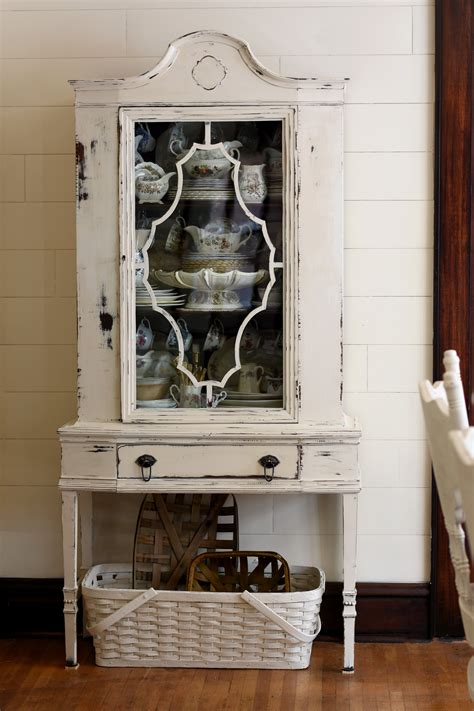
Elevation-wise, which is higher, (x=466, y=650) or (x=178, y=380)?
(x=178, y=380)

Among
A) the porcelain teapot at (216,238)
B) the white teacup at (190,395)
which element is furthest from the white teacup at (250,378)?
the porcelain teapot at (216,238)

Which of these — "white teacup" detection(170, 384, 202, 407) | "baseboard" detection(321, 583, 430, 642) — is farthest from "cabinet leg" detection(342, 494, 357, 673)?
"white teacup" detection(170, 384, 202, 407)

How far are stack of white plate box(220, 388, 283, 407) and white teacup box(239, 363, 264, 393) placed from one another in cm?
2

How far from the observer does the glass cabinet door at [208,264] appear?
2.81 m

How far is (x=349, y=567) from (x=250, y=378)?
659 mm

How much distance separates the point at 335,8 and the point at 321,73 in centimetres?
22

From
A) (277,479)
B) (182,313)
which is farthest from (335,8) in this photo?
(277,479)

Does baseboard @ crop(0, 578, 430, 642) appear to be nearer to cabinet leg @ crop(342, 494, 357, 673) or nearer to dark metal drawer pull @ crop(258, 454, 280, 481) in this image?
cabinet leg @ crop(342, 494, 357, 673)

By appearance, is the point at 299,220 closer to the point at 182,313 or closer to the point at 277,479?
the point at 182,313

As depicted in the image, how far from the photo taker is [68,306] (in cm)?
319

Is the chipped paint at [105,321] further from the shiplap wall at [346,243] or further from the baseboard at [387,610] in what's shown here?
the baseboard at [387,610]

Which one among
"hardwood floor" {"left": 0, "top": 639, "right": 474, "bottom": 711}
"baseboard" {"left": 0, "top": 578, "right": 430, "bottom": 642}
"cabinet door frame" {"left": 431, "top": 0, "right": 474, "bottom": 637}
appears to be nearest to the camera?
"hardwood floor" {"left": 0, "top": 639, "right": 474, "bottom": 711}

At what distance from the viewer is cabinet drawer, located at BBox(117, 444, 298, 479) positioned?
281cm

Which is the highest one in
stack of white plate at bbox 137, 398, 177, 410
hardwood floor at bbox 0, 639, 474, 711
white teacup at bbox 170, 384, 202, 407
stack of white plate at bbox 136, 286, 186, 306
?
stack of white plate at bbox 136, 286, 186, 306
